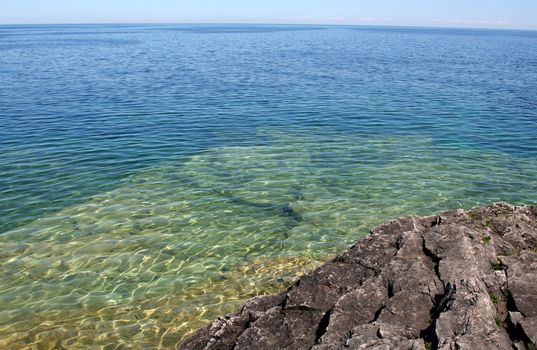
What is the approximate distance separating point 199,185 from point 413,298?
19.0 m

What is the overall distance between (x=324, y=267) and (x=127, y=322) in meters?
7.30

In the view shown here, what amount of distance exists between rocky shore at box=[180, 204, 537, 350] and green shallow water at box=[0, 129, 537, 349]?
4800mm

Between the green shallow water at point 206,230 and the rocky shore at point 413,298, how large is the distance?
4800 millimetres

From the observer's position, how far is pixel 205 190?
27031 millimetres

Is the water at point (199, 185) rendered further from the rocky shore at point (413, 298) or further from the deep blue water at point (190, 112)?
the rocky shore at point (413, 298)

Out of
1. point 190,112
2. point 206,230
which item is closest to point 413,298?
point 206,230

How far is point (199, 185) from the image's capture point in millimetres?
27797

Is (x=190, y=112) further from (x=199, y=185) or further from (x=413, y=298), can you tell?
(x=413, y=298)

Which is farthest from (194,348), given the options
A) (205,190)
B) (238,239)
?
(205,190)

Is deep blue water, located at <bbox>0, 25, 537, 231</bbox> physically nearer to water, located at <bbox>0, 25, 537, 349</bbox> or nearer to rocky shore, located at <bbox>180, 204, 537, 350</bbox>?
water, located at <bbox>0, 25, 537, 349</bbox>

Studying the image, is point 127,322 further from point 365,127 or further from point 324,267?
point 365,127

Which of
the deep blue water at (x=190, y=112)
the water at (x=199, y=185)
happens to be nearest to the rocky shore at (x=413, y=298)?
the water at (x=199, y=185)

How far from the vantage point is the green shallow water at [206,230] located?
1595cm

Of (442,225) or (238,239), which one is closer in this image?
(442,225)
